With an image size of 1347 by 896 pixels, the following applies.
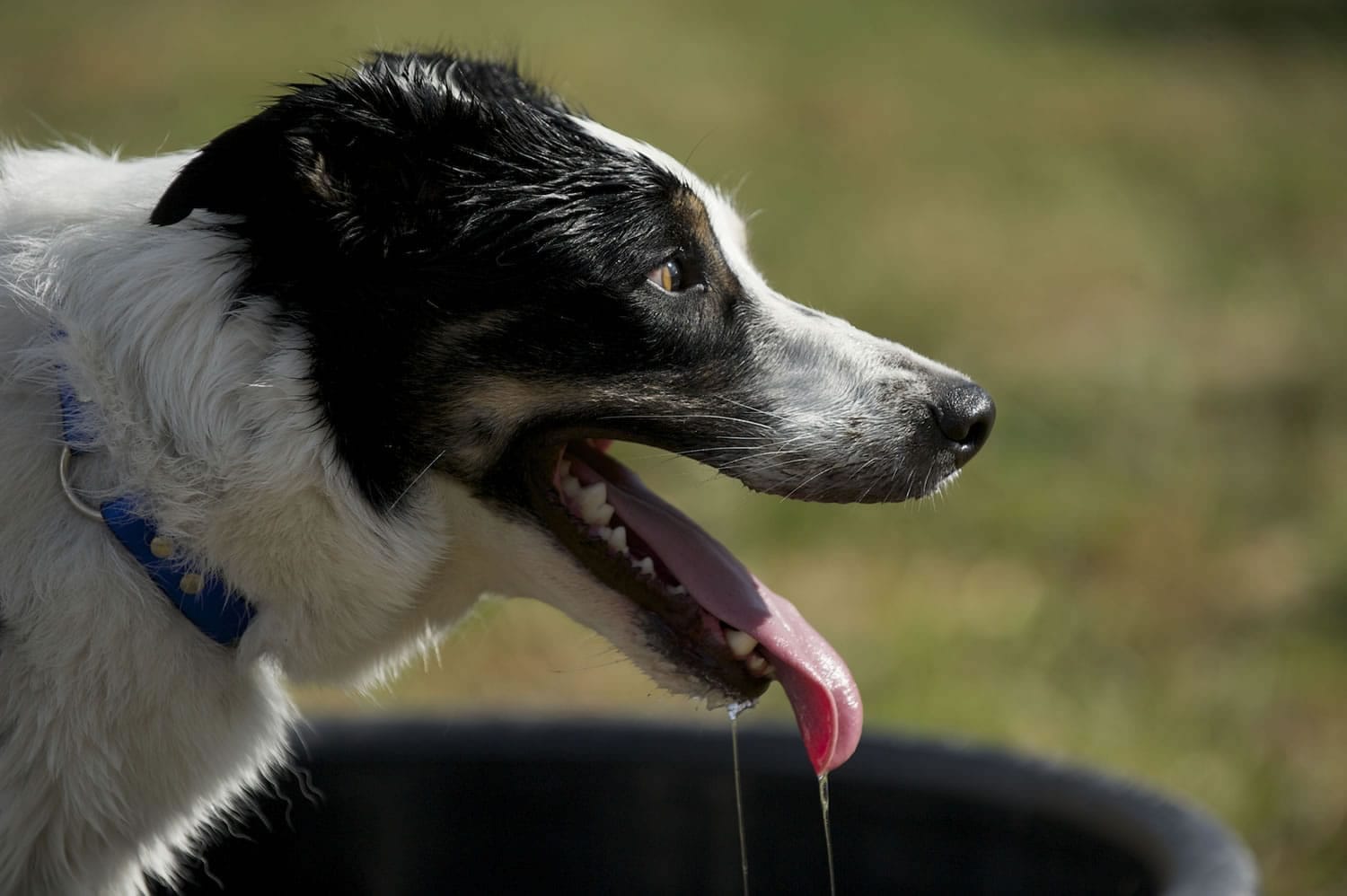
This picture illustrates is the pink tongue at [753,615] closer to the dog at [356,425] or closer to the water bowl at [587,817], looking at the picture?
the dog at [356,425]

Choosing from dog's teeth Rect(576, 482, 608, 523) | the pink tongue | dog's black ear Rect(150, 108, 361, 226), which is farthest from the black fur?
the pink tongue

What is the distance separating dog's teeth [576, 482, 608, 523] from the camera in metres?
2.46

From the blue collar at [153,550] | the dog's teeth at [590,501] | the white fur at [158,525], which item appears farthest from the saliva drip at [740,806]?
the blue collar at [153,550]

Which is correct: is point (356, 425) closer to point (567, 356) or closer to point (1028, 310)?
point (567, 356)

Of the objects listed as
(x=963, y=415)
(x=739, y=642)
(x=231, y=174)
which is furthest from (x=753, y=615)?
(x=231, y=174)

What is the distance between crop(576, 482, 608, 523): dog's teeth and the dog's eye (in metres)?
0.34

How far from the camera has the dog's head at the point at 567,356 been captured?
7.51 ft

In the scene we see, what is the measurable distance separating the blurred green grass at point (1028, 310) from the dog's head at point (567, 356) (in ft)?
0.54

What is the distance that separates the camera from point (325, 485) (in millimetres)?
2264

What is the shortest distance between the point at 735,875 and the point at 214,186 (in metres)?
1.82

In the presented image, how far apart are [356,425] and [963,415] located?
940mm

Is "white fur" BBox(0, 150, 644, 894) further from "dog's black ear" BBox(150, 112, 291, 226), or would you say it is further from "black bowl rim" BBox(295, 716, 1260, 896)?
"black bowl rim" BBox(295, 716, 1260, 896)

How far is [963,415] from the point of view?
246 cm

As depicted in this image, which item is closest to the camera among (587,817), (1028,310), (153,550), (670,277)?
(153,550)
